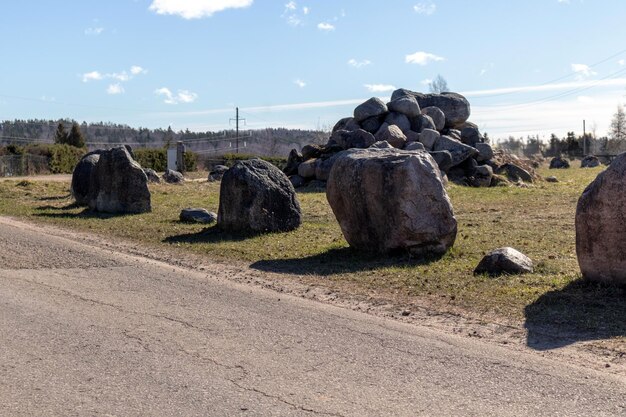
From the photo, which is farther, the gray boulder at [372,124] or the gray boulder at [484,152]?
the gray boulder at [484,152]

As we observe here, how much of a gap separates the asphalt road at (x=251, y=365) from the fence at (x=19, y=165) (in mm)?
36681

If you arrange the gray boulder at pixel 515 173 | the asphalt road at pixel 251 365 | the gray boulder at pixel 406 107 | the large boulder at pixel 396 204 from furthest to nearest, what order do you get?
the gray boulder at pixel 406 107
the gray boulder at pixel 515 173
the large boulder at pixel 396 204
the asphalt road at pixel 251 365

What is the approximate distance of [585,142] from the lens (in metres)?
81.2

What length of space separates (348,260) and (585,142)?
7493 centimetres

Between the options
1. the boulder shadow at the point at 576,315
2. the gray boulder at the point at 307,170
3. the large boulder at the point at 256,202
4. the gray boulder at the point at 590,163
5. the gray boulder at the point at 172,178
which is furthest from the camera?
the gray boulder at the point at 590,163

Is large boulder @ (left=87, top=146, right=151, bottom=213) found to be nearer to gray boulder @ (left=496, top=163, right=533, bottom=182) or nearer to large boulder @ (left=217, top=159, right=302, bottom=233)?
large boulder @ (left=217, top=159, right=302, bottom=233)

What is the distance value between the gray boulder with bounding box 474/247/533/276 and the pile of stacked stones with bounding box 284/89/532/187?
19.5 m

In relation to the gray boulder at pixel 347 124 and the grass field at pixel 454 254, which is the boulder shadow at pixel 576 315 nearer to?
the grass field at pixel 454 254

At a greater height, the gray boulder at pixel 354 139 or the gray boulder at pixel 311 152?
Result: the gray boulder at pixel 354 139

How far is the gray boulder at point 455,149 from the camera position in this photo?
1297 inches

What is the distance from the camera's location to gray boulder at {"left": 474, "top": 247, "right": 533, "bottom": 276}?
10.4 m

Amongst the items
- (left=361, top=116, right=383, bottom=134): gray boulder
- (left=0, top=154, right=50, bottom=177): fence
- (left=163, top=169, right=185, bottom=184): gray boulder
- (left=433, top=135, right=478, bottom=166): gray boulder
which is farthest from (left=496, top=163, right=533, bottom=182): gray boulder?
(left=0, top=154, right=50, bottom=177): fence

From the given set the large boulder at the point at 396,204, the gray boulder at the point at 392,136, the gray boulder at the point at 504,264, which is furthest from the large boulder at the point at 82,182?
the gray boulder at the point at 504,264

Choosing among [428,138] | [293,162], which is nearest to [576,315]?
[428,138]
